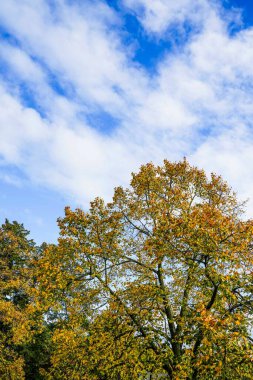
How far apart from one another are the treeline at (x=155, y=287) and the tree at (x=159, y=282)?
0.05 m

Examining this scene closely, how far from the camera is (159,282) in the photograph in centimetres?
1775

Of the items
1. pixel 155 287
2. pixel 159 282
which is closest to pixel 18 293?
pixel 159 282

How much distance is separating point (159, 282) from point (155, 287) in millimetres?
2519

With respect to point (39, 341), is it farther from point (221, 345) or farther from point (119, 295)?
point (221, 345)

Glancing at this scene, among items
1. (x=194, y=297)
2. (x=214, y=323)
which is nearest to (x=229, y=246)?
(x=214, y=323)

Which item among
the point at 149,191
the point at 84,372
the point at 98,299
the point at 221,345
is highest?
the point at 149,191

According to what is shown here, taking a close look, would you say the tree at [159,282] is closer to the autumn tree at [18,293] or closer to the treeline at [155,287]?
the treeline at [155,287]

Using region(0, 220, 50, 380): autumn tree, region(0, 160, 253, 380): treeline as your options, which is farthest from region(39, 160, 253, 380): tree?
region(0, 220, 50, 380): autumn tree

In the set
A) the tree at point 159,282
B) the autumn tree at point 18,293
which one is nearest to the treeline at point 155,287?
the tree at point 159,282

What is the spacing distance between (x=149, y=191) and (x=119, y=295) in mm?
6166

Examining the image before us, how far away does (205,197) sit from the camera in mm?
20641

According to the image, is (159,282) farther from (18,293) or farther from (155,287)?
(18,293)

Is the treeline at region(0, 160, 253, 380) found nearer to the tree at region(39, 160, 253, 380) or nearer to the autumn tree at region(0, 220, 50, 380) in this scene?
the tree at region(39, 160, 253, 380)

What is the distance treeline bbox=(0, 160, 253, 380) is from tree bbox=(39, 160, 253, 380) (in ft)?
0.17
